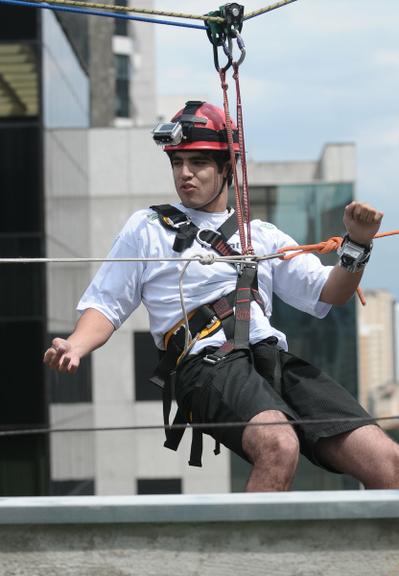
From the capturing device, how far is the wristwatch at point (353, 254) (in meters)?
4.50

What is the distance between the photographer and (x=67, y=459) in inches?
973

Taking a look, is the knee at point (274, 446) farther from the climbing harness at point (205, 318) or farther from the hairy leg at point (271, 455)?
the climbing harness at point (205, 318)

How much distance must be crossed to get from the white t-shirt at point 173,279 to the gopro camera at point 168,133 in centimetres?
29

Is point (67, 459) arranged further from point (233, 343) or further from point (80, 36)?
point (233, 343)

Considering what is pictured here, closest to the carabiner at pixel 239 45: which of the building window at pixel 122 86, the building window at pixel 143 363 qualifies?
the building window at pixel 143 363

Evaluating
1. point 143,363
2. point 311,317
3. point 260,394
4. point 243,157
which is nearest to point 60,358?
point 260,394

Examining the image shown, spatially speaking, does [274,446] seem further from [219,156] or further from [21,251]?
[21,251]

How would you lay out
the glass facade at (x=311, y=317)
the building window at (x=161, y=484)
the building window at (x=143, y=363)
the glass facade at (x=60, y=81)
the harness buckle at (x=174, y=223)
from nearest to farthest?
1. the harness buckle at (x=174, y=223)
2. the glass facade at (x=60, y=81)
3. the glass facade at (x=311, y=317)
4. the building window at (x=143, y=363)
5. the building window at (x=161, y=484)

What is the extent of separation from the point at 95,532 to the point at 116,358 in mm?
29036

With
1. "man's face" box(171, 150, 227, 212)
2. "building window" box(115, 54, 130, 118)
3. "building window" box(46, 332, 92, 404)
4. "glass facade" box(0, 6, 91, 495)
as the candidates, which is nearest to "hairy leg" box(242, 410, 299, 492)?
"man's face" box(171, 150, 227, 212)

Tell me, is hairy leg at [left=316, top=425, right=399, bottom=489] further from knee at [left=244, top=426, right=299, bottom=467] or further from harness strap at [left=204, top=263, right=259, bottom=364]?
harness strap at [left=204, top=263, right=259, bottom=364]

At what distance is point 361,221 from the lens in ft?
14.3

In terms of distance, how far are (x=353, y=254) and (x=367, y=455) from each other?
758 millimetres

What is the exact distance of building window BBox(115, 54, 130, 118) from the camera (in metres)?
60.2
